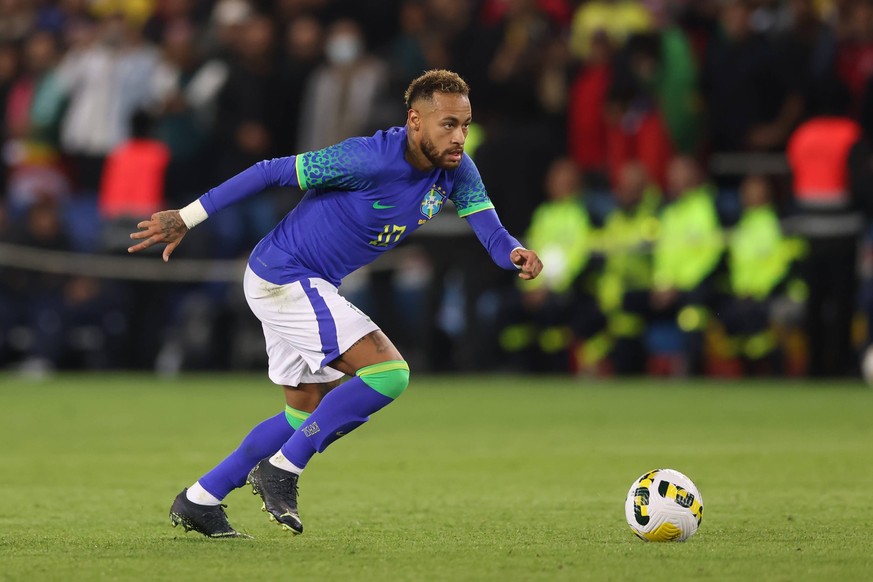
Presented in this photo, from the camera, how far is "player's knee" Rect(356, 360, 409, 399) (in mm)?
7141

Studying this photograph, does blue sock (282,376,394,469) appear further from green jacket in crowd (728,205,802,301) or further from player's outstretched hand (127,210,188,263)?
green jacket in crowd (728,205,802,301)

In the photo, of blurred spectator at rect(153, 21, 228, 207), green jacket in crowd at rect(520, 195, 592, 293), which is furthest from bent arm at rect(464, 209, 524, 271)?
blurred spectator at rect(153, 21, 228, 207)

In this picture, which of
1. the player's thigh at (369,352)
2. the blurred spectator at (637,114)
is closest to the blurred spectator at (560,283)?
the blurred spectator at (637,114)

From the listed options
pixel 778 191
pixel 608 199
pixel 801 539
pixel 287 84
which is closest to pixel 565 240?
pixel 608 199

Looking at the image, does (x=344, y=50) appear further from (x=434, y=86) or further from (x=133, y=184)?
(x=434, y=86)

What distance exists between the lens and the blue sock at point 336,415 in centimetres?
714

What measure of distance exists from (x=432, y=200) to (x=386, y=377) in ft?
2.82

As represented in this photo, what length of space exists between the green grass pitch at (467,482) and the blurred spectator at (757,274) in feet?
1.58

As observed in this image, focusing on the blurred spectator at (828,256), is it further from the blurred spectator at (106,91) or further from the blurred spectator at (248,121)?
the blurred spectator at (106,91)

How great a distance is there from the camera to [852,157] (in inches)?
627

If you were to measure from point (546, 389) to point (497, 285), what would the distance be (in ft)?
6.48

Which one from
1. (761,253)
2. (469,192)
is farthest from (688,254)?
(469,192)

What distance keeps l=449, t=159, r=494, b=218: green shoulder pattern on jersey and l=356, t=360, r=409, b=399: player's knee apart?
902 mm

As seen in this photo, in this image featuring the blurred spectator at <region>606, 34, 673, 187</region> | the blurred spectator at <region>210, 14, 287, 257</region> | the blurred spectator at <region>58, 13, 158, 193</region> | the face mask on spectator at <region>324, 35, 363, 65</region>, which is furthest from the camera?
the blurred spectator at <region>58, 13, 158, 193</region>
